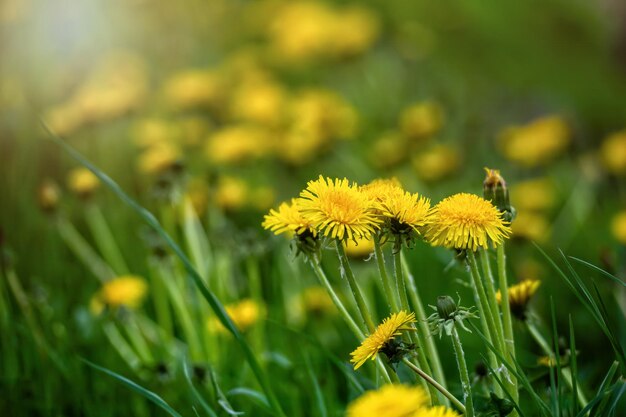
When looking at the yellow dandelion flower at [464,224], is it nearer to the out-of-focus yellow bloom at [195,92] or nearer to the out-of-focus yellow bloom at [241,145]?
the out-of-focus yellow bloom at [241,145]

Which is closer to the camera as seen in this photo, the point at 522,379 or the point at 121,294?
the point at 522,379

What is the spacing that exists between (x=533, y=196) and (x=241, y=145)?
0.78 meters

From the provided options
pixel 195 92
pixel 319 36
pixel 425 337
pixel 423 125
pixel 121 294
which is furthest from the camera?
pixel 319 36

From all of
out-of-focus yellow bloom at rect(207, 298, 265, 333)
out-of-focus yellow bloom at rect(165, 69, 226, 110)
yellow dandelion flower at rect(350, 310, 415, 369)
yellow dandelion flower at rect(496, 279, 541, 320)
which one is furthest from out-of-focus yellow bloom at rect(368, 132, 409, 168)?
yellow dandelion flower at rect(350, 310, 415, 369)

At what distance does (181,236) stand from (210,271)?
1.35ft

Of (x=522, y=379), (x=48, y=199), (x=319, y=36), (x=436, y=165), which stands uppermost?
(x=319, y=36)

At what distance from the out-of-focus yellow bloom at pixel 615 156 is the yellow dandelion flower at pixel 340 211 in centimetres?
153

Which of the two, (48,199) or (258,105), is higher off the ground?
(258,105)

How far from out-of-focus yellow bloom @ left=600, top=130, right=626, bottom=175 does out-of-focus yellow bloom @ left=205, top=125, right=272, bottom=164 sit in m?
0.94

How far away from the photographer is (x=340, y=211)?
77 cm

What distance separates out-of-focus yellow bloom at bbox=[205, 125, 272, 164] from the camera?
1.97 metres

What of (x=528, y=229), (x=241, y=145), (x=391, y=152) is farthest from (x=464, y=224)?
(x=391, y=152)

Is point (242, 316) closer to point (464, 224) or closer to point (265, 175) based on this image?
point (464, 224)

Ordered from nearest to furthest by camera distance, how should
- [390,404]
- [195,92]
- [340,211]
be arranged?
[390,404] → [340,211] → [195,92]
